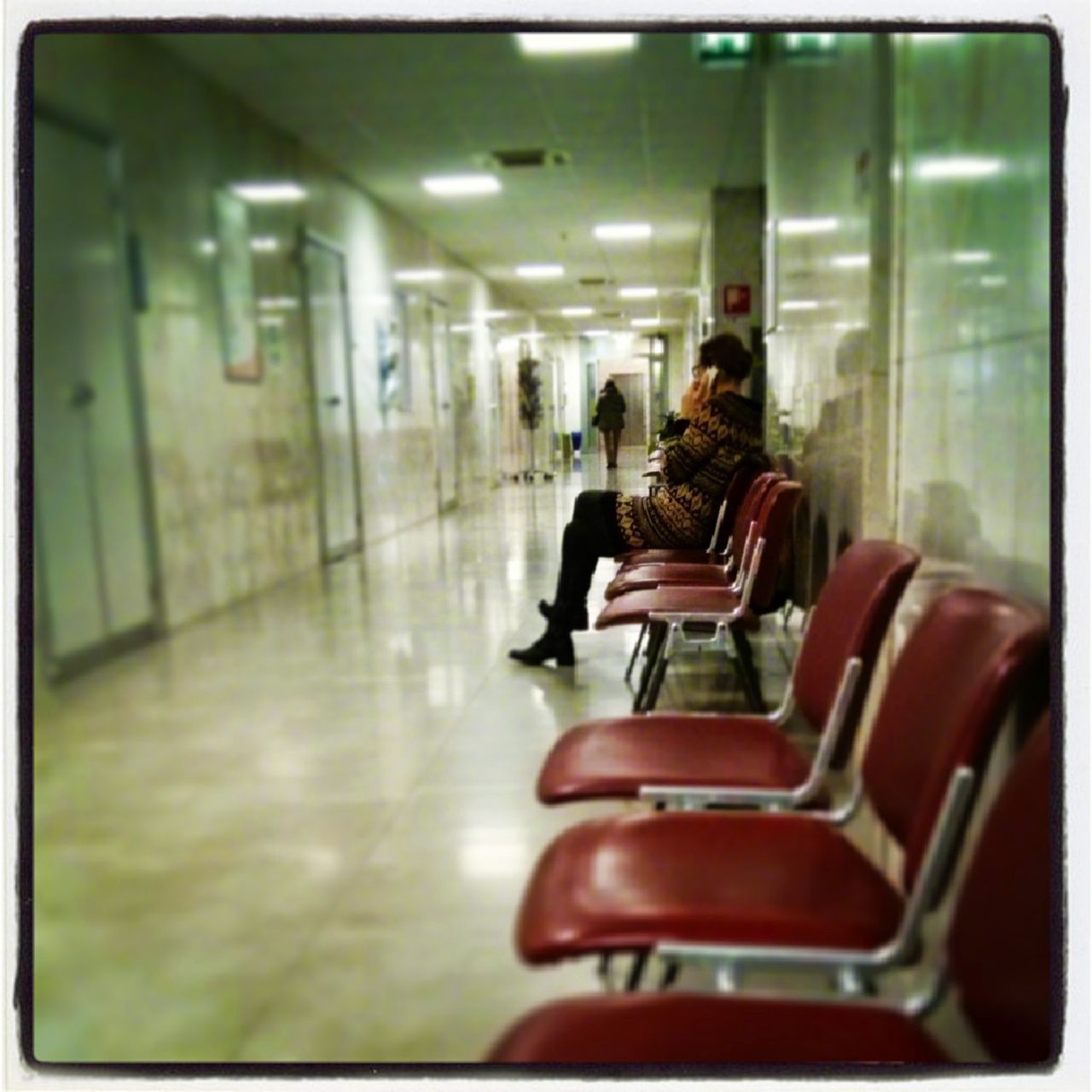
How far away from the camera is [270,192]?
1287 mm

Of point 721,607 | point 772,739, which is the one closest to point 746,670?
point 721,607

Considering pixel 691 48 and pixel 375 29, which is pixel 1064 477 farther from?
pixel 375 29

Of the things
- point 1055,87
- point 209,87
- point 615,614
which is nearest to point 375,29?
point 209,87

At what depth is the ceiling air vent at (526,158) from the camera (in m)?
1.47

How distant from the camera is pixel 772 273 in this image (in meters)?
3.68

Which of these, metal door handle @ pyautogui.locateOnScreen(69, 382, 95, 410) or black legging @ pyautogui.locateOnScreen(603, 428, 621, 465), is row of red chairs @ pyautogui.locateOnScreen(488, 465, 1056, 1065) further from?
metal door handle @ pyautogui.locateOnScreen(69, 382, 95, 410)

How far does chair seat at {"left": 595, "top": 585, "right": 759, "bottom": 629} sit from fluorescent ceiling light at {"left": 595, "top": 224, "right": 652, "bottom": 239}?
0.98 meters

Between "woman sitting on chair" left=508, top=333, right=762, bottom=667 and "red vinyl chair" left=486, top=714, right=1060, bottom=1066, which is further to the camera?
"woman sitting on chair" left=508, top=333, right=762, bottom=667

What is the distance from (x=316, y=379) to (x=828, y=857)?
1.00 m

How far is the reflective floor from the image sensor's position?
127 cm

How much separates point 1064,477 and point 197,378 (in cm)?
113

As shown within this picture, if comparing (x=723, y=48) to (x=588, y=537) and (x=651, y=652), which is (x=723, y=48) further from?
(x=651, y=652)

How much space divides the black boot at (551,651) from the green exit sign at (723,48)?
206 centimetres

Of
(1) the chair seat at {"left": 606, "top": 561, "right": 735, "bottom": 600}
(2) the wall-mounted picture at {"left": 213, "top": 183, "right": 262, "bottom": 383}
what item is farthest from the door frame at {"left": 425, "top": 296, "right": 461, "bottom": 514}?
(1) the chair seat at {"left": 606, "top": 561, "right": 735, "bottom": 600}
